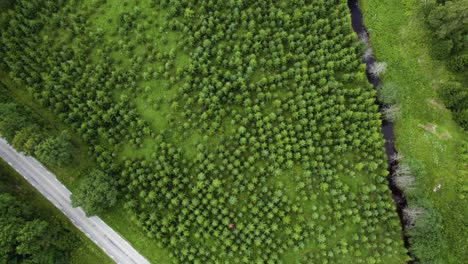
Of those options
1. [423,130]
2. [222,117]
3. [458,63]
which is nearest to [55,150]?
[222,117]

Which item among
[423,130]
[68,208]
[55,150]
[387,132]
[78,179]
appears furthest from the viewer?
[387,132]

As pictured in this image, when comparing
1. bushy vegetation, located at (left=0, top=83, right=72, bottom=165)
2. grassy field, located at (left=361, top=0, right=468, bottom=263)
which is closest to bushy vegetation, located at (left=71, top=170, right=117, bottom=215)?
bushy vegetation, located at (left=0, top=83, right=72, bottom=165)

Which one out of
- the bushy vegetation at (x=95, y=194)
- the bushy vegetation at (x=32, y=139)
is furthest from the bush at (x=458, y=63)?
the bushy vegetation at (x=32, y=139)

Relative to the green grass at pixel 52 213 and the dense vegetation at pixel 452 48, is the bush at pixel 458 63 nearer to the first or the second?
the dense vegetation at pixel 452 48

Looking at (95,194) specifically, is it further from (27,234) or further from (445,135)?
(445,135)

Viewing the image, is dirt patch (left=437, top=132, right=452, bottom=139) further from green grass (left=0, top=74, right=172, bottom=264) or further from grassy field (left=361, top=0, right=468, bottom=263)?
green grass (left=0, top=74, right=172, bottom=264)

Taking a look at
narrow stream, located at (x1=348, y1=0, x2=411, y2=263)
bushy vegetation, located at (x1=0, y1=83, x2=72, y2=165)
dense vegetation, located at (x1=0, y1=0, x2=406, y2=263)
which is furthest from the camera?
narrow stream, located at (x1=348, y1=0, x2=411, y2=263)
